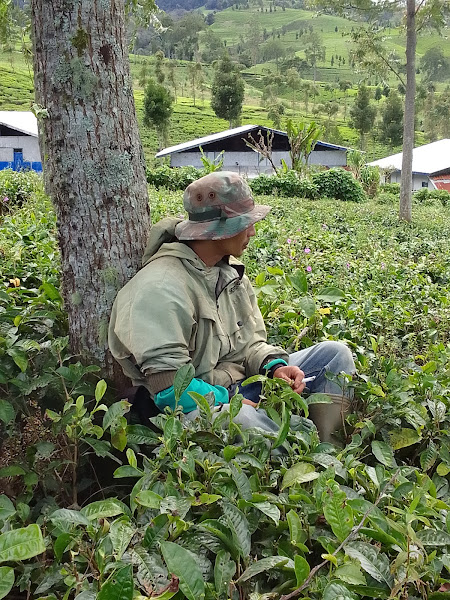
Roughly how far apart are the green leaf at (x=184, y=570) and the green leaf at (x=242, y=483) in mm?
350

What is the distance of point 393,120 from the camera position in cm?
4894

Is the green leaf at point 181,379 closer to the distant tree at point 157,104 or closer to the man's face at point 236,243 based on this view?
the man's face at point 236,243

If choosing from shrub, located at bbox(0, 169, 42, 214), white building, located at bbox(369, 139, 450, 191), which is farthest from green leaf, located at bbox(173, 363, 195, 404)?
white building, located at bbox(369, 139, 450, 191)

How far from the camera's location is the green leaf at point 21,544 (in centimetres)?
108

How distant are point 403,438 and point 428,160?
38.9 meters

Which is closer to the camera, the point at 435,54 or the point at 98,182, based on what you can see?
the point at 98,182

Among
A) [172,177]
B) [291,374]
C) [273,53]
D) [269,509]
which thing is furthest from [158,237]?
[273,53]

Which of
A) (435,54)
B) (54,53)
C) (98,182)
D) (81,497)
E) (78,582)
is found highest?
(435,54)

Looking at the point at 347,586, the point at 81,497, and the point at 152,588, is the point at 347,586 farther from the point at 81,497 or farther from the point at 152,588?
the point at 81,497

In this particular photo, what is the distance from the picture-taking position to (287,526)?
1467mm

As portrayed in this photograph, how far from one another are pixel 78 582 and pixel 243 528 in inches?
14.2

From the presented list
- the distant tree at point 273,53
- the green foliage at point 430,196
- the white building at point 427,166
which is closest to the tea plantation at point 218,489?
the green foliage at point 430,196

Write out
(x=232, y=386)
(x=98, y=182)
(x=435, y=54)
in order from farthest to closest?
(x=435, y=54)
(x=232, y=386)
(x=98, y=182)

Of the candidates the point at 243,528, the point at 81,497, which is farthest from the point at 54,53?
the point at 243,528
